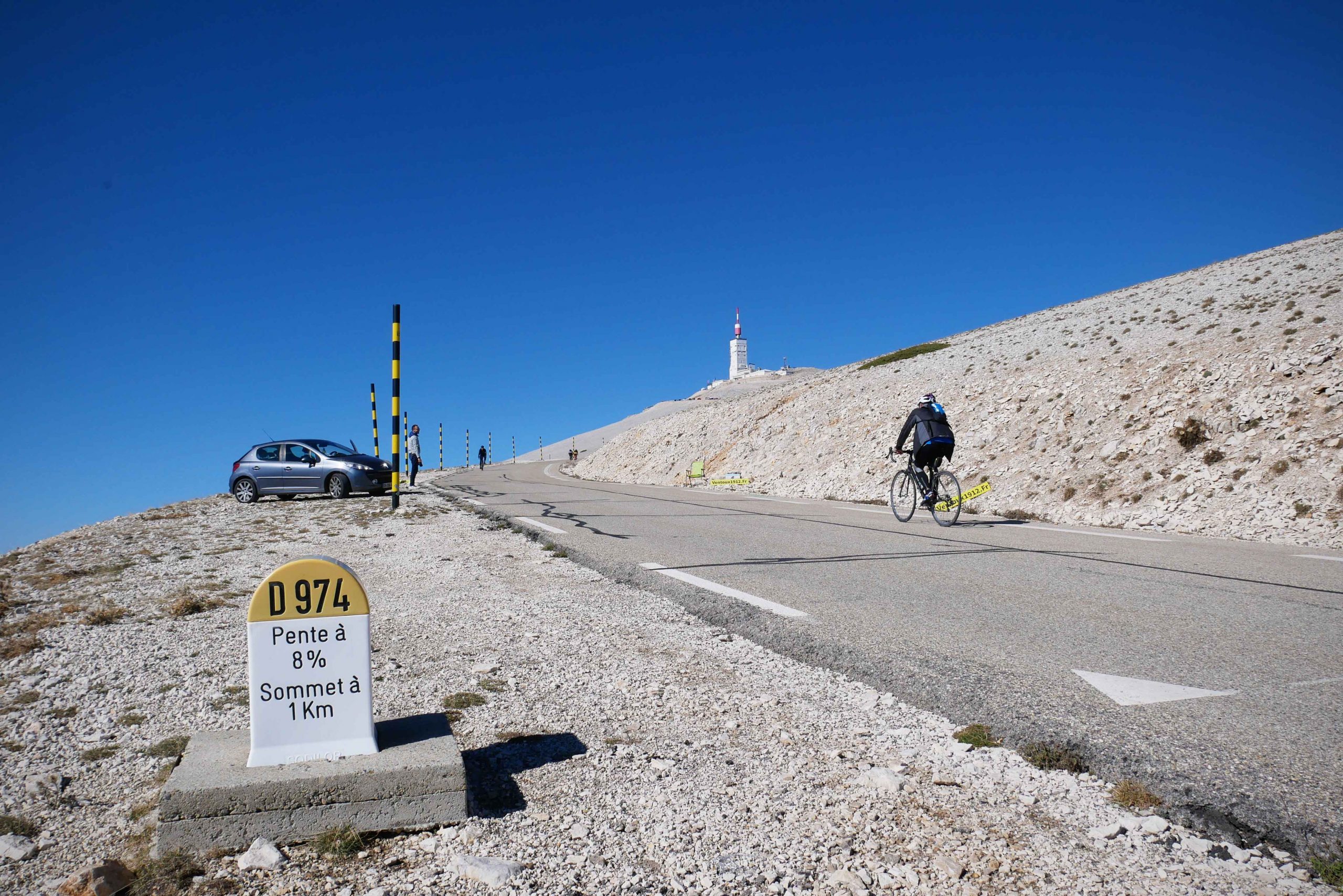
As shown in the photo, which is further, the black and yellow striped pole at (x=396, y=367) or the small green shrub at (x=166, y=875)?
the black and yellow striped pole at (x=396, y=367)

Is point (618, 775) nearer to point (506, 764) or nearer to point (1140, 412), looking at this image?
point (506, 764)

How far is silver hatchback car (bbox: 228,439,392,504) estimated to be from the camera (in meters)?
19.9

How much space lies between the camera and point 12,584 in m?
7.17

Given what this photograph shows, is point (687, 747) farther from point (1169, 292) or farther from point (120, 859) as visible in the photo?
point (1169, 292)

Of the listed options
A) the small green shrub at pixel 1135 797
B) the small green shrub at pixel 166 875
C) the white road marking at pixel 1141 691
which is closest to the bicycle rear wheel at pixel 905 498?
the white road marking at pixel 1141 691

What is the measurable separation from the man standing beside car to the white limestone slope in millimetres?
11299

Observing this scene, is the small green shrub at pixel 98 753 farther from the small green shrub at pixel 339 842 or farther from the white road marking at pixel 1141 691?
the white road marking at pixel 1141 691

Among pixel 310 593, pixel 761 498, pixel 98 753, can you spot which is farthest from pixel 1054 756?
pixel 761 498

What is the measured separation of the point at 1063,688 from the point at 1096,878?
1.78 metres

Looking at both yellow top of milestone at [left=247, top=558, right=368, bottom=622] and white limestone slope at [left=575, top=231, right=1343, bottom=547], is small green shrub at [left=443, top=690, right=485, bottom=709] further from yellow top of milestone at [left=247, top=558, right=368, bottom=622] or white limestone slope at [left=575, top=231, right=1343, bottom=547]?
white limestone slope at [left=575, top=231, right=1343, bottom=547]

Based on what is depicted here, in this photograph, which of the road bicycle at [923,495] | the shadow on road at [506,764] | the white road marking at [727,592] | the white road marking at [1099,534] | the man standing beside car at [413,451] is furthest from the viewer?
the man standing beside car at [413,451]

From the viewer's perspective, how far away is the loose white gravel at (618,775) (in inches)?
95.1

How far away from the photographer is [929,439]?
12.5 meters

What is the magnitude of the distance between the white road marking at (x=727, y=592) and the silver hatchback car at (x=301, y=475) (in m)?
13.9
